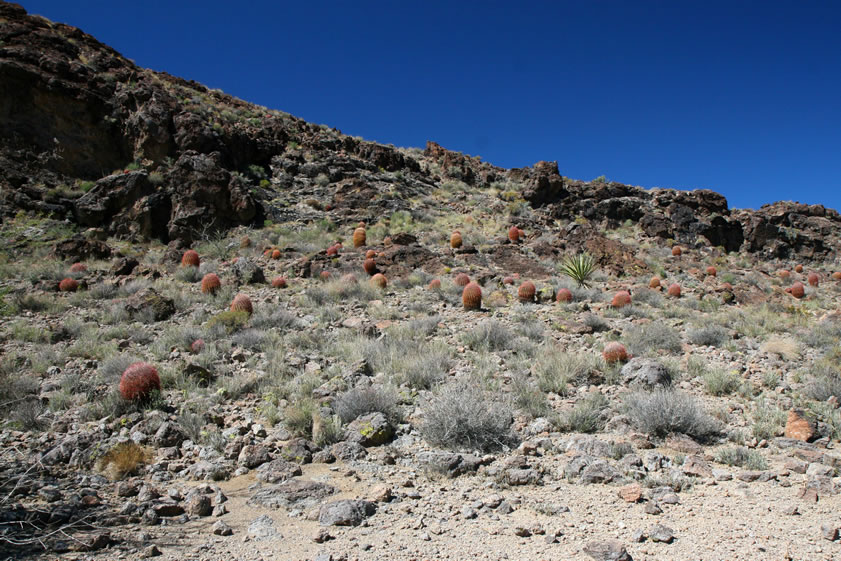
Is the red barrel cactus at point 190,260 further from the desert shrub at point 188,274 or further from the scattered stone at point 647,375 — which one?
the scattered stone at point 647,375

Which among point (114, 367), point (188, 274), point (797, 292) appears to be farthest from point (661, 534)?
→ point (797, 292)

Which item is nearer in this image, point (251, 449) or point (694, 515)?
point (694, 515)

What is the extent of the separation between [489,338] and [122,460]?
5447 millimetres

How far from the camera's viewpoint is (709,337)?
7.93m

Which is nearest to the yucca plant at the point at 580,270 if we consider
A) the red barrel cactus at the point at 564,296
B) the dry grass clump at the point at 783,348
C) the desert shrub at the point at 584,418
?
the red barrel cactus at the point at 564,296

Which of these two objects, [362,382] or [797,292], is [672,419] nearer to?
[362,382]

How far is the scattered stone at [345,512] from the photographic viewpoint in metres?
3.05

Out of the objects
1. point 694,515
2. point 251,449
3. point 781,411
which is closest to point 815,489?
point 694,515

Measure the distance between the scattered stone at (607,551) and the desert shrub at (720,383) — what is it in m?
3.83

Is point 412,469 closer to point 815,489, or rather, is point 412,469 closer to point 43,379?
point 815,489

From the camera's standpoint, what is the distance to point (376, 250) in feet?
49.8

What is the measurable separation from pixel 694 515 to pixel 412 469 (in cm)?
214

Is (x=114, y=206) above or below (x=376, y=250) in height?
above

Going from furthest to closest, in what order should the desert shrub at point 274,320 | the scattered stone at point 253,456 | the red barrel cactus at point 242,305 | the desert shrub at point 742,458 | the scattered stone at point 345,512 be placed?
the red barrel cactus at point 242,305
the desert shrub at point 274,320
the scattered stone at point 253,456
the desert shrub at point 742,458
the scattered stone at point 345,512
